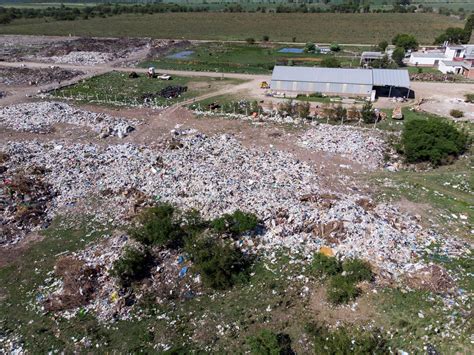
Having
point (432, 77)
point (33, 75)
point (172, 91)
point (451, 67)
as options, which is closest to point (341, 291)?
point (172, 91)

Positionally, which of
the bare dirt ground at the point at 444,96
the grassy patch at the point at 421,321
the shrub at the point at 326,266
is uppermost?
the bare dirt ground at the point at 444,96

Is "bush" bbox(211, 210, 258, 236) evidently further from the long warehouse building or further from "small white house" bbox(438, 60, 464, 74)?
"small white house" bbox(438, 60, 464, 74)

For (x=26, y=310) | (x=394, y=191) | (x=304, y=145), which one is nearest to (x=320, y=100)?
(x=304, y=145)

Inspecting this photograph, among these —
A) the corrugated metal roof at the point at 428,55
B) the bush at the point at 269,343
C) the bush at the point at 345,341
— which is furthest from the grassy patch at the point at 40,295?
the corrugated metal roof at the point at 428,55

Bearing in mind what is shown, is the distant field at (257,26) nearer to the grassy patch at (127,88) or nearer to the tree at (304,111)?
the grassy patch at (127,88)

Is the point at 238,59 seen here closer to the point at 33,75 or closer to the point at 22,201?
the point at 33,75

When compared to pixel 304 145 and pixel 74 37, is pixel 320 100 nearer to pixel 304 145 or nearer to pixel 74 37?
pixel 304 145

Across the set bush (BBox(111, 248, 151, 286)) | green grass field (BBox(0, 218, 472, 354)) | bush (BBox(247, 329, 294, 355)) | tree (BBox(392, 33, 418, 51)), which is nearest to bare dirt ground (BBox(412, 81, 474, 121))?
tree (BBox(392, 33, 418, 51))
